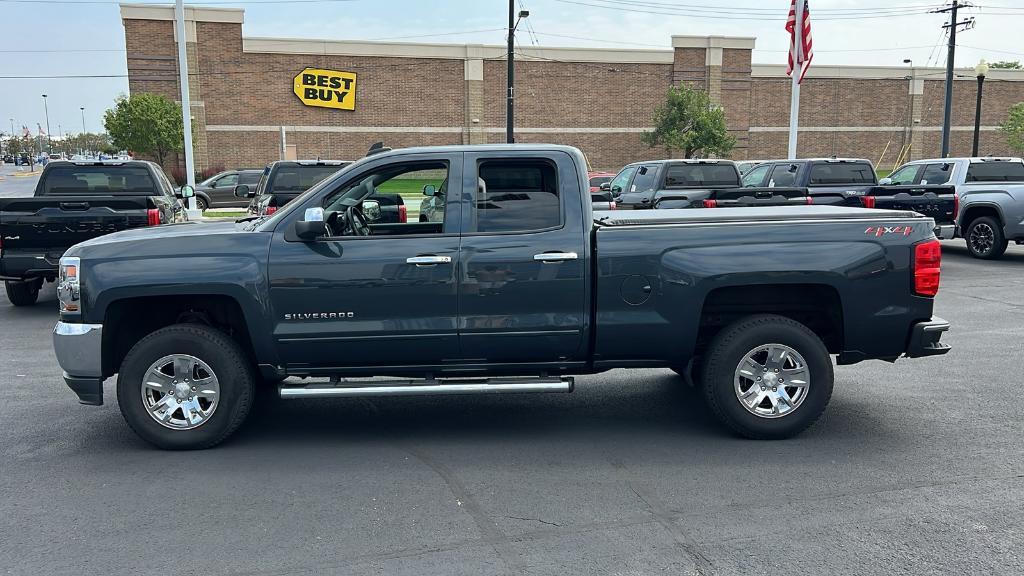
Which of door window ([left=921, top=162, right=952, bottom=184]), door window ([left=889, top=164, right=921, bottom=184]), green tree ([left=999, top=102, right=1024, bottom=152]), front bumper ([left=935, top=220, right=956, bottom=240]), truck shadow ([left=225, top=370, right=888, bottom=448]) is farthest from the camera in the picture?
green tree ([left=999, top=102, right=1024, bottom=152])

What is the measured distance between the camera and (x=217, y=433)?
18.2 feet

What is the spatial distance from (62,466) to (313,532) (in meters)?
2.11

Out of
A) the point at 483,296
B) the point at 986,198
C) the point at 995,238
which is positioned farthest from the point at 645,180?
the point at 483,296

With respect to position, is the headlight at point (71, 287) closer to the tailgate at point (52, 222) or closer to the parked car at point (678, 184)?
the tailgate at point (52, 222)

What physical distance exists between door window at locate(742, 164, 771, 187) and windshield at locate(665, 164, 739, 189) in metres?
2.07

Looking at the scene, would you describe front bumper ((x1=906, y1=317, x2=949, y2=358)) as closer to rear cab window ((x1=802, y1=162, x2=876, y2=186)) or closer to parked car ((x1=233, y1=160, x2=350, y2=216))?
parked car ((x1=233, y1=160, x2=350, y2=216))

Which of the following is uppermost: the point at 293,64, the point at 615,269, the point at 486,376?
the point at 293,64

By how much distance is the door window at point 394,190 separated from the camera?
5742 millimetres

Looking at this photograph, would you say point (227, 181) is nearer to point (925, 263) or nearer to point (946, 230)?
point (946, 230)

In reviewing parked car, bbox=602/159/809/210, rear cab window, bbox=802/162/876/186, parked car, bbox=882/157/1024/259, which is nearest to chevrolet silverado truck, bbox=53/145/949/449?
parked car, bbox=602/159/809/210

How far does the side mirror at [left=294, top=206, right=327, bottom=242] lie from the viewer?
17.6 feet

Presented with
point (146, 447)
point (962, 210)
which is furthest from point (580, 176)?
point (962, 210)

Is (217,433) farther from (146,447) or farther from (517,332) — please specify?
(517,332)

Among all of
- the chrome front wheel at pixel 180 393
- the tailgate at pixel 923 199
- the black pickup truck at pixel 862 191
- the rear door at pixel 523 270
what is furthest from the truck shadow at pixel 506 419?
the tailgate at pixel 923 199
